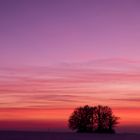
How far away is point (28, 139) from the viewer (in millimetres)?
42062

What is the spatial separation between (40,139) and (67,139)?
2941 mm

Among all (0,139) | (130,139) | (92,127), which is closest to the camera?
(0,139)

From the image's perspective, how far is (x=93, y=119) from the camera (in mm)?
103312

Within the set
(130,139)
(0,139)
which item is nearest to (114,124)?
(130,139)

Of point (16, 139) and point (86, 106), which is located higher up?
point (86, 106)

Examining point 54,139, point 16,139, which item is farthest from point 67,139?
point 16,139

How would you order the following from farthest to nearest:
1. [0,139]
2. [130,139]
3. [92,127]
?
[92,127] → [130,139] → [0,139]

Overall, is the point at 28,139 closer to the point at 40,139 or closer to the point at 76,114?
the point at 40,139

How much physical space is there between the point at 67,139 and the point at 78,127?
60210 millimetres

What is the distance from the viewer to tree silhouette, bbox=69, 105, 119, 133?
10181cm

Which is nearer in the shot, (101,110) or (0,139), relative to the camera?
(0,139)

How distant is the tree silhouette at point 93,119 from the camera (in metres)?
102

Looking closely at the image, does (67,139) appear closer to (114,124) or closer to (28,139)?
(28,139)

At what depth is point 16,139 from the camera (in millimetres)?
41719
